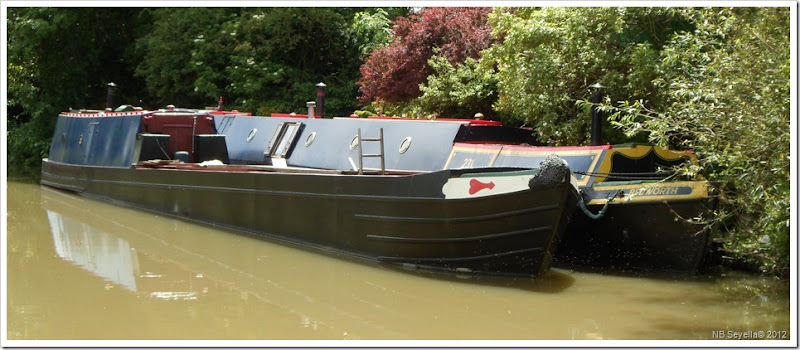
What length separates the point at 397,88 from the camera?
53.0ft

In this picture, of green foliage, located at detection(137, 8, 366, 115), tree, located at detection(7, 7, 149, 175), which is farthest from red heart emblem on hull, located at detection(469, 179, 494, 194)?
tree, located at detection(7, 7, 149, 175)

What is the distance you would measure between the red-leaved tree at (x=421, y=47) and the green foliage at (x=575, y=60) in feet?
9.17

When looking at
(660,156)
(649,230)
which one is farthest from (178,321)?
(660,156)

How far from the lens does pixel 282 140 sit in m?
13.8

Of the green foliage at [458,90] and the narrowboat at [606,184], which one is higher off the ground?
the green foliage at [458,90]

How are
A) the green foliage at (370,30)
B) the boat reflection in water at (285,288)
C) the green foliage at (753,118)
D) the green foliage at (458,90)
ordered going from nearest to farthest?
the green foliage at (753,118), the boat reflection in water at (285,288), the green foliage at (458,90), the green foliage at (370,30)

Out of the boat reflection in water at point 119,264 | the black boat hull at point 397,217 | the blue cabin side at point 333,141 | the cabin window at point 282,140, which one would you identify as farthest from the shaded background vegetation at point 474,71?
the boat reflection in water at point 119,264

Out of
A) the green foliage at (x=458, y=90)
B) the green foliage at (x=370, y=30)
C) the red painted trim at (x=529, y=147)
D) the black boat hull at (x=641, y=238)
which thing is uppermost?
the green foliage at (x=370, y=30)

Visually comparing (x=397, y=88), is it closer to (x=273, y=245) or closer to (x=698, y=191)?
(x=273, y=245)

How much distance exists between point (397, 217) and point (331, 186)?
111 cm

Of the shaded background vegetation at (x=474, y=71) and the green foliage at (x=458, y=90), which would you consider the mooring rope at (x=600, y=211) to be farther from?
the green foliage at (x=458, y=90)

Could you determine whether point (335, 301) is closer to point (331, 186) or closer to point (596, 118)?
point (331, 186)

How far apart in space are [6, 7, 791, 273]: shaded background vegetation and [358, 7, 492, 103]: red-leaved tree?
0.08ft

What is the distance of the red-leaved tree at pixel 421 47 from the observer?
15227mm
